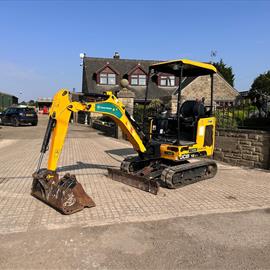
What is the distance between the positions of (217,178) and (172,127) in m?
1.79

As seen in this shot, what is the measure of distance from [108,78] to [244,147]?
33.1 m

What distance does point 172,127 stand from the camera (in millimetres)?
8656

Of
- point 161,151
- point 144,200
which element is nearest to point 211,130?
point 161,151

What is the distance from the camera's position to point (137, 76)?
42.8 meters

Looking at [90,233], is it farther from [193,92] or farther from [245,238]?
[193,92]

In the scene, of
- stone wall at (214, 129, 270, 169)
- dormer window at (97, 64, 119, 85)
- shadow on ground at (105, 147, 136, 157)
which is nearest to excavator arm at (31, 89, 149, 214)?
stone wall at (214, 129, 270, 169)

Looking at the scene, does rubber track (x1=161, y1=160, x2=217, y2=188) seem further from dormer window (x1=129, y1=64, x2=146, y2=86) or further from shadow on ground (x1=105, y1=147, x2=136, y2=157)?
dormer window (x1=129, y1=64, x2=146, y2=86)

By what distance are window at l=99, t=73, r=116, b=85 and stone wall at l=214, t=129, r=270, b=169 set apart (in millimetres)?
31766

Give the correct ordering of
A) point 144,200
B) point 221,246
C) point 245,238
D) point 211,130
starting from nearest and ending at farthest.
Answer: point 221,246 → point 245,238 → point 144,200 → point 211,130

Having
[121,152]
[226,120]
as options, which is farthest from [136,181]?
[121,152]

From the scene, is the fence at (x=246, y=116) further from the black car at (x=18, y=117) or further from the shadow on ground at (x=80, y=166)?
the black car at (x=18, y=117)

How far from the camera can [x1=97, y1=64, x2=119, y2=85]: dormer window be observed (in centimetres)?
4188

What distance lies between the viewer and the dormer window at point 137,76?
1675 inches

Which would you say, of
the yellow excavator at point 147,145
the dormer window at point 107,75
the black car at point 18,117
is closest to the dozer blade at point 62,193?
the yellow excavator at point 147,145
